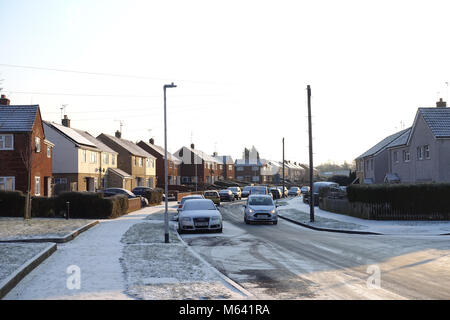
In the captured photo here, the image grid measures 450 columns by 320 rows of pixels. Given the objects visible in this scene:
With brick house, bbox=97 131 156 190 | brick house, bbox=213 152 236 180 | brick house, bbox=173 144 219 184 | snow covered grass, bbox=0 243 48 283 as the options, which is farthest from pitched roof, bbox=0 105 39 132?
brick house, bbox=213 152 236 180

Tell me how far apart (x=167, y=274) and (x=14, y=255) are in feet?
16.3

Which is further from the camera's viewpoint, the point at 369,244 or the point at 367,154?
the point at 367,154

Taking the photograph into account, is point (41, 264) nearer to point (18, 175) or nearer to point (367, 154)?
point (18, 175)

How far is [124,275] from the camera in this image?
34.4 feet

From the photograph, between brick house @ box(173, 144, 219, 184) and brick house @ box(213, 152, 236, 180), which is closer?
brick house @ box(173, 144, 219, 184)

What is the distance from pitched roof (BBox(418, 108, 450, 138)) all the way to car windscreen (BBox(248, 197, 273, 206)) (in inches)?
598

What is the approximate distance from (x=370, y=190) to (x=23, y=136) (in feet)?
81.5

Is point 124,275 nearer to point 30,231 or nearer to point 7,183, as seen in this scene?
point 30,231

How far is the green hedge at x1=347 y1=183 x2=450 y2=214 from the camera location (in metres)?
25.6

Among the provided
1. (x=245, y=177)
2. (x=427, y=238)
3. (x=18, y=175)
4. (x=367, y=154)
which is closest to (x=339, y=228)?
(x=427, y=238)

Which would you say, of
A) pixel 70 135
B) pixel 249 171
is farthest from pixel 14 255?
pixel 249 171

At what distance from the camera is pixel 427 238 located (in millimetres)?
19266

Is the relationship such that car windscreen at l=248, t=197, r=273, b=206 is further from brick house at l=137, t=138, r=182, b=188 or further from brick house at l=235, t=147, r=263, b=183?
brick house at l=235, t=147, r=263, b=183

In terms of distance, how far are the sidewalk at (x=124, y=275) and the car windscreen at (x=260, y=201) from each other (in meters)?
11.5
